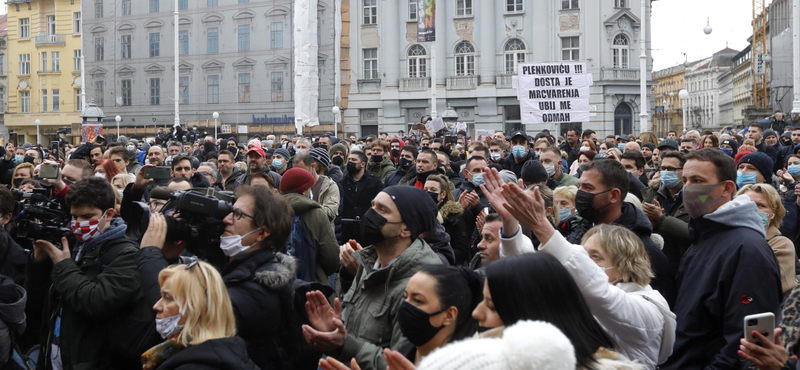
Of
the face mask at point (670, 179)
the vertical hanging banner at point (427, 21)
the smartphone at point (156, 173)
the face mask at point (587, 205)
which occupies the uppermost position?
the vertical hanging banner at point (427, 21)

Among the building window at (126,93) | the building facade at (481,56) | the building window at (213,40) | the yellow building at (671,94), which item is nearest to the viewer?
the building facade at (481,56)

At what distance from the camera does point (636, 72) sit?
1777 inches

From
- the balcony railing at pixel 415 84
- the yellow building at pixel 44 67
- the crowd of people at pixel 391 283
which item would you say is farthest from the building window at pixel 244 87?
the crowd of people at pixel 391 283

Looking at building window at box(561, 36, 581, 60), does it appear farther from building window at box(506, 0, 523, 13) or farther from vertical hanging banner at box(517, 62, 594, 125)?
vertical hanging banner at box(517, 62, 594, 125)

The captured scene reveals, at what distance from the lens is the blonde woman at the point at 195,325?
3633mm

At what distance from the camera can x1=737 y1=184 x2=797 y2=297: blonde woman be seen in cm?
539

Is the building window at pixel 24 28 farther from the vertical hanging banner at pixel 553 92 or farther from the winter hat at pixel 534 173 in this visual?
the winter hat at pixel 534 173

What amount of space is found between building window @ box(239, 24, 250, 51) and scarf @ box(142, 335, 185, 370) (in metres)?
49.6

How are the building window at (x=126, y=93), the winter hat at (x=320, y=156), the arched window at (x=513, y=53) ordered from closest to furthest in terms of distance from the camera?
the winter hat at (x=320, y=156) → the arched window at (x=513, y=53) → the building window at (x=126, y=93)

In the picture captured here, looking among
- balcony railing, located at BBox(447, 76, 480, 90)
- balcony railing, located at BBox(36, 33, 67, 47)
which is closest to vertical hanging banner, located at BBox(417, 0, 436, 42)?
→ balcony railing, located at BBox(447, 76, 480, 90)

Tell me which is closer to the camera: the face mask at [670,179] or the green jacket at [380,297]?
the green jacket at [380,297]

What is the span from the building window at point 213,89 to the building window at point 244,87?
1740 mm

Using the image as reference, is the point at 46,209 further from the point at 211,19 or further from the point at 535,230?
the point at 211,19

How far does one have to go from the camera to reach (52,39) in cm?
6525
